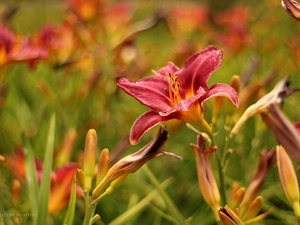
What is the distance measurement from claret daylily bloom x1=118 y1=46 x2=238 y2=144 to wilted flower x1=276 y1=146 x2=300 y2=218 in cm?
11

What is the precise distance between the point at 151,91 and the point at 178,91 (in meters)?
0.05

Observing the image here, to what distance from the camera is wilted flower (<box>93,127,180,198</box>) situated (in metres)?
0.62

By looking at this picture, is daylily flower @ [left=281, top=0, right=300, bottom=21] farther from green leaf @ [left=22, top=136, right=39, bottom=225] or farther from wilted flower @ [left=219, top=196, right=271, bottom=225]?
green leaf @ [left=22, top=136, right=39, bottom=225]

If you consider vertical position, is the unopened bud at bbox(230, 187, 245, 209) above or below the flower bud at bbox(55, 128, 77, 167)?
above

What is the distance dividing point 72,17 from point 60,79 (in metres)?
0.26

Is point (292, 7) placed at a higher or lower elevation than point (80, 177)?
→ higher

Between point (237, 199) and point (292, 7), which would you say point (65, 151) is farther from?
point (292, 7)

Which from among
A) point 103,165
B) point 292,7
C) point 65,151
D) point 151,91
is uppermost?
point 292,7

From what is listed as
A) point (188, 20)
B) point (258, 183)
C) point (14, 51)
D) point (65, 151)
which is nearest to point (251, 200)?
point (258, 183)

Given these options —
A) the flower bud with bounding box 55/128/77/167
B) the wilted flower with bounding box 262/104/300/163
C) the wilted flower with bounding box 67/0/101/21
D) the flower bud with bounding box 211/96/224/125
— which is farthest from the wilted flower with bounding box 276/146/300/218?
the wilted flower with bounding box 67/0/101/21

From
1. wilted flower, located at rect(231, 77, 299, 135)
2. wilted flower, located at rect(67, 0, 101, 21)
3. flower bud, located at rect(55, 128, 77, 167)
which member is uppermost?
wilted flower, located at rect(67, 0, 101, 21)

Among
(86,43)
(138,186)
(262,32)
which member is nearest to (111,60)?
(86,43)

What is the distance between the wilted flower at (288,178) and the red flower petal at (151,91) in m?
0.17

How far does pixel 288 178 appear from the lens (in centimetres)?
64
